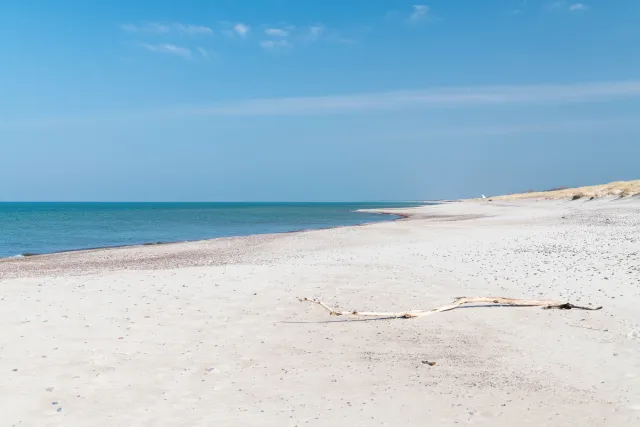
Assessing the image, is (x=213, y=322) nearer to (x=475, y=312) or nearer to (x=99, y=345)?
(x=99, y=345)

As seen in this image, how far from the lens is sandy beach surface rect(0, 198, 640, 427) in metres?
5.96

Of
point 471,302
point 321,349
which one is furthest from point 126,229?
point 321,349

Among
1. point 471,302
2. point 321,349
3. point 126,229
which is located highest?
point 471,302

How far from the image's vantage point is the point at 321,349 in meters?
8.38

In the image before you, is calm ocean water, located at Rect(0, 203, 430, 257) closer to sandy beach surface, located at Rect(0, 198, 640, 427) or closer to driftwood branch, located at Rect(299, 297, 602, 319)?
sandy beach surface, located at Rect(0, 198, 640, 427)

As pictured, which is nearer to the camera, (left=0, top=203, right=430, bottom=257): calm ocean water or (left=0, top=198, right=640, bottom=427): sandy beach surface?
(left=0, top=198, right=640, bottom=427): sandy beach surface

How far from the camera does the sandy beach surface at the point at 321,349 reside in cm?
596

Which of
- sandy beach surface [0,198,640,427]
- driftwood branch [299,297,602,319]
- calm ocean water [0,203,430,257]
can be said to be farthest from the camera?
calm ocean water [0,203,430,257]

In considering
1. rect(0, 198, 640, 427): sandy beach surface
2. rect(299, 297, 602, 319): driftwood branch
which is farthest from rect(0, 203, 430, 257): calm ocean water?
rect(299, 297, 602, 319): driftwood branch

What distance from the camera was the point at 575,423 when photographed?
18.1 feet

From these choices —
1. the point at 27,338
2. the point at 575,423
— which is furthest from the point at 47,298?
the point at 575,423

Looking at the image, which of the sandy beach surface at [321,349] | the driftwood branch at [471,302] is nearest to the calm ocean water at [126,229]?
the sandy beach surface at [321,349]

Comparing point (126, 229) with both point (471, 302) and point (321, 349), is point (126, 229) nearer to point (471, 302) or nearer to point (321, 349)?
point (471, 302)

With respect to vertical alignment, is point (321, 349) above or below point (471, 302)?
below
